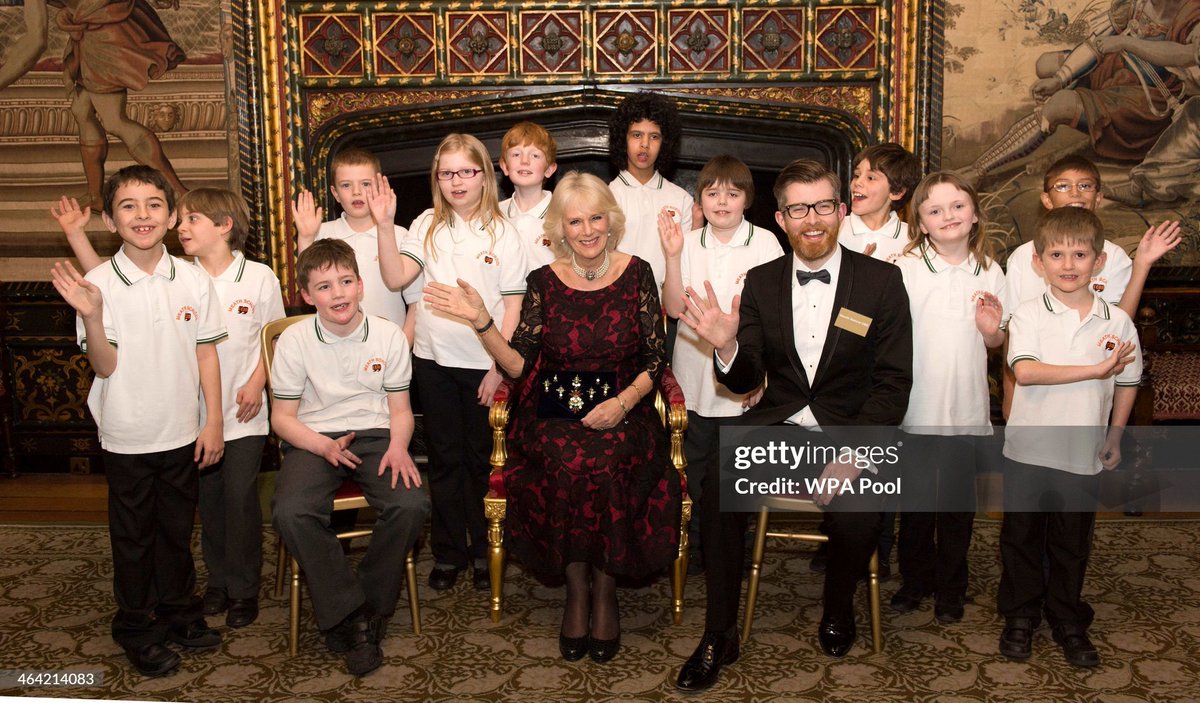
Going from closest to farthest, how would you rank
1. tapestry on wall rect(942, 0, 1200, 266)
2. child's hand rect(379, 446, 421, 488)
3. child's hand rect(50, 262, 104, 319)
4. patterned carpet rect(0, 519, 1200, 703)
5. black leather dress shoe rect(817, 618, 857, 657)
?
child's hand rect(50, 262, 104, 319)
patterned carpet rect(0, 519, 1200, 703)
black leather dress shoe rect(817, 618, 857, 657)
child's hand rect(379, 446, 421, 488)
tapestry on wall rect(942, 0, 1200, 266)

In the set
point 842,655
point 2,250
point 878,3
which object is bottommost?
point 842,655

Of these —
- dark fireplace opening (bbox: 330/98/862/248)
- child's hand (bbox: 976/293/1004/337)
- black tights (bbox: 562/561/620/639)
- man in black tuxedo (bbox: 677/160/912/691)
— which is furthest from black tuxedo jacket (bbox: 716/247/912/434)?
dark fireplace opening (bbox: 330/98/862/248)

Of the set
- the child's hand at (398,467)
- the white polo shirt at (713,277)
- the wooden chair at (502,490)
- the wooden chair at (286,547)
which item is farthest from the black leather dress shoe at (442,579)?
the white polo shirt at (713,277)

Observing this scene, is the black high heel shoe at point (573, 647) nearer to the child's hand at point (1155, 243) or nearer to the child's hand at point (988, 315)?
the child's hand at point (988, 315)

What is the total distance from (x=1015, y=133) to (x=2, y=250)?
5601 millimetres

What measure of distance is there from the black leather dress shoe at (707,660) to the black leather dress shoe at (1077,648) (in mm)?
1063

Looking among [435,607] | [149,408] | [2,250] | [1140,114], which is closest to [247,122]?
[2,250]

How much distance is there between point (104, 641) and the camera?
3252 mm

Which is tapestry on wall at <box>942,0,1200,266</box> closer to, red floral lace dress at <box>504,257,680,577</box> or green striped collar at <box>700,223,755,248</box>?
green striped collar at <box>700,223,755,248</box>

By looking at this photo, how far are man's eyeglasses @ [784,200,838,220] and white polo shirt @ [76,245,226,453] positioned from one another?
1978mm

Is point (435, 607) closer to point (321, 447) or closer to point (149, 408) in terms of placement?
point (321, 447)

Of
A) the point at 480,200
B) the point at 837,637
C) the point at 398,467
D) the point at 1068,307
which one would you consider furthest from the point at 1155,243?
the point at 398,467

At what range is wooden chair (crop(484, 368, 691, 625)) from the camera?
10.7 feet

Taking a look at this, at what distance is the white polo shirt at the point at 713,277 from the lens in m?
3.67
